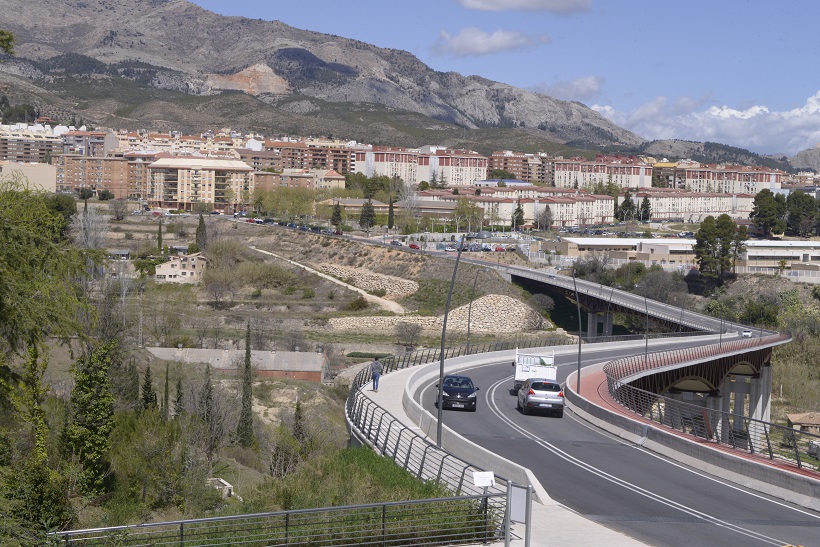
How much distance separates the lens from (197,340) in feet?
234

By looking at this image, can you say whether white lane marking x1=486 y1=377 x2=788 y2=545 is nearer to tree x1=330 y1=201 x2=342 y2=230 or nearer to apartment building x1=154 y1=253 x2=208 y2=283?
apartment building x1=154 y1=253 x2=208 y2=283

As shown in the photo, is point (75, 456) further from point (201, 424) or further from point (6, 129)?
point (6, 129)

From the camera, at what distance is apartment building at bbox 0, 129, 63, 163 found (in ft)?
621

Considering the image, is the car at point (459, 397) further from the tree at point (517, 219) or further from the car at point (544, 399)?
the tree at point (517, 219)

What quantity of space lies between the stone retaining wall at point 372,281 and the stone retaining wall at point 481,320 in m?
8.61

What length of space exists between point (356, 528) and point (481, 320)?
73.5 m

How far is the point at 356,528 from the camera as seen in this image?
1407 cm

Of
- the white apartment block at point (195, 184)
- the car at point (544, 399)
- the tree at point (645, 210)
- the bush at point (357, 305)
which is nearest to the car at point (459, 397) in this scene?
the car at point (544, 399)

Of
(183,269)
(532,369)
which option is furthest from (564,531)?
(183,269)

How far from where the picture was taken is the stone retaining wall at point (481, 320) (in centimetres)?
8456

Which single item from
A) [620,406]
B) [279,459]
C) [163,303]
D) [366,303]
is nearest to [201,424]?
[279,459]

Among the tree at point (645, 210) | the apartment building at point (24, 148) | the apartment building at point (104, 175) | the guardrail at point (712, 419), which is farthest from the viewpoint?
the apartment building at point (24, 148)

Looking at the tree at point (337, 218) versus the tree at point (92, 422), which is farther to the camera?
the tree at point (337, 218)

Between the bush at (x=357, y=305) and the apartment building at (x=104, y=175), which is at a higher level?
the apartment building at (x=104, y=175)
